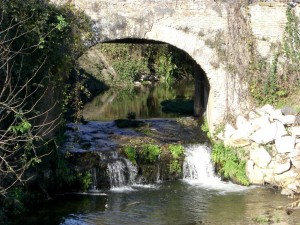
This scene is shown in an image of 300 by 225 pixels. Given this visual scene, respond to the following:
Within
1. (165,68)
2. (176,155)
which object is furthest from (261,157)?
(165,68)

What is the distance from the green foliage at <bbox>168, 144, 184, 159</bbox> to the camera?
13747mm

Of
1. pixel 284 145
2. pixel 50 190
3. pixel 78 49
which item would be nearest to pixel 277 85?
pixel 284 145

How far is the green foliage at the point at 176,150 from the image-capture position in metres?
13.7

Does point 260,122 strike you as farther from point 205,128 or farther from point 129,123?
point 129,123

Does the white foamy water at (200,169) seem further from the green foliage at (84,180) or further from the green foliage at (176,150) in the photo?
the green foliage at (84,180)

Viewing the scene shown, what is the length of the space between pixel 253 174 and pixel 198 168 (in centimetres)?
143

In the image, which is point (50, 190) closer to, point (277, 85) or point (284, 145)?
point (284, 145)

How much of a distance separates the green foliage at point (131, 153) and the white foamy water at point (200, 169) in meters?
1.28

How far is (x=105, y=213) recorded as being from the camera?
1114 cm

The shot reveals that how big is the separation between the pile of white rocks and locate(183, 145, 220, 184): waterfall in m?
0.77

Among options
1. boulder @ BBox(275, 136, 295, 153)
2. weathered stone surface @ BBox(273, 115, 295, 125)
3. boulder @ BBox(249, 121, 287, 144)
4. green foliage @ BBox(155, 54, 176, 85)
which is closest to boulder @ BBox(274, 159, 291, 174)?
boulder @ BBox(275, 136, 295, 153)

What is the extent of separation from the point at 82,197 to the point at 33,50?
3.34m

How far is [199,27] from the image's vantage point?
14.3 meters

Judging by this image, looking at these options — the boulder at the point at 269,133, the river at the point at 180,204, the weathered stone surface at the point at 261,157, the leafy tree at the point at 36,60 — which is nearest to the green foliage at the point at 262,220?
the river at the point at 180,204
